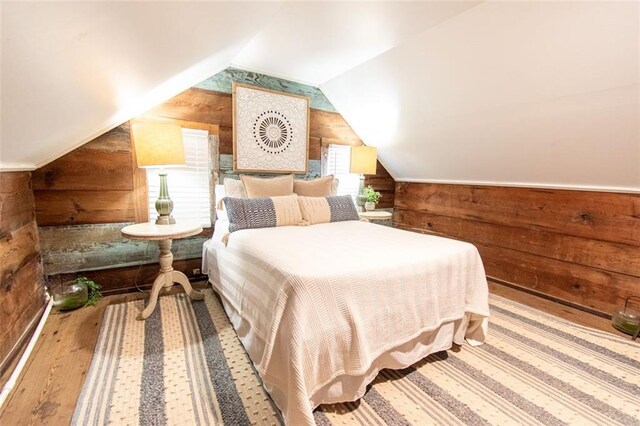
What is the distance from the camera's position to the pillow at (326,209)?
2.65m

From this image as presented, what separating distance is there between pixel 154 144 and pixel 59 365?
1.49 m

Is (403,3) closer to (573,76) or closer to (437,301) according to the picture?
(573,76)

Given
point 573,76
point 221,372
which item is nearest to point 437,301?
point 221,372

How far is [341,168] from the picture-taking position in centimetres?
384

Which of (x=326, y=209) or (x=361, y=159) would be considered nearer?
(x=326, y=209)

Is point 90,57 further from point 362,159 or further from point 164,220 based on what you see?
point 362,159

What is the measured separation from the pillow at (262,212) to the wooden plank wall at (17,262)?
4.13 ft

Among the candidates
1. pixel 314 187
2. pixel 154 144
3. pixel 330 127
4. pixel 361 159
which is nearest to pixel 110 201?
pixel 154 144

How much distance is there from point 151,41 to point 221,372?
5.56 ft

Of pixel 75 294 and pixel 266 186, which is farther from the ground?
pixel 266 186

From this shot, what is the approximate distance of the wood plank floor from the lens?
1.28 meters

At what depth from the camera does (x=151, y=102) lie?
2428 millimetres

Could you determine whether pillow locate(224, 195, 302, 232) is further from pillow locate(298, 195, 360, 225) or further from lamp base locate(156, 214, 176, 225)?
lamp base locate(156, 214, 176, 225)

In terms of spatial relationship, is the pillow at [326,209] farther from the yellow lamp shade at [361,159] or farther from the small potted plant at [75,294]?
the small potted plant at [75,294]
